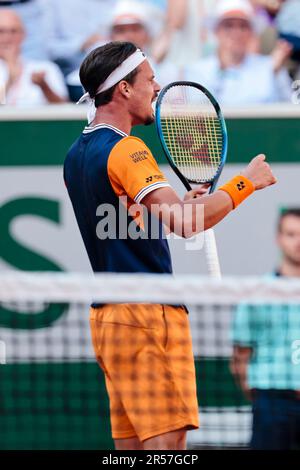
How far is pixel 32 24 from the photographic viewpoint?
6.87 meters

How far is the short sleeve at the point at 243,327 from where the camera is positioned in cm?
520

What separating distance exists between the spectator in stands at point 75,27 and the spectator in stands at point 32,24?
48 millimetres

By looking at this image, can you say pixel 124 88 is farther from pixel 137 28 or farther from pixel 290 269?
pixel 137 28

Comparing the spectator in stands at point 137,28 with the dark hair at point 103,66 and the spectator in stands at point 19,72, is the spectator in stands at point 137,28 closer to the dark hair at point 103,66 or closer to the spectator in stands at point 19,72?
the spectator in stands at point 19,72

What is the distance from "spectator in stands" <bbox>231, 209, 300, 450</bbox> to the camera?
16.5ft

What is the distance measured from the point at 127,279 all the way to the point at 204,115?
1.08 meters

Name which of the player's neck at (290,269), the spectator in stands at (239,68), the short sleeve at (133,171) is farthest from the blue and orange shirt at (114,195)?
the spectator in stands at (239,68)

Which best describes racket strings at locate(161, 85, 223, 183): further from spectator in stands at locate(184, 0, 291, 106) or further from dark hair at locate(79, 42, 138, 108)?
spectator in stands at locate(184, 0, 291, 106)

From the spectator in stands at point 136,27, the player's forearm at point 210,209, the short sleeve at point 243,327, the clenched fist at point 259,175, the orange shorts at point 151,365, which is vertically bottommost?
the orange shorts at point 151,365

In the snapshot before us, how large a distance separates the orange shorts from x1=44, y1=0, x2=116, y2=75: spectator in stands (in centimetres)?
340

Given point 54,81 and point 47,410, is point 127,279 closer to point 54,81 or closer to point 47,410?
point 47,410

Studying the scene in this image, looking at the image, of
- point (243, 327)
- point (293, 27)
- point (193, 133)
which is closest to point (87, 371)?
point (243, 327)

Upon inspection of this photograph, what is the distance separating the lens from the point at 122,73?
151 inches
